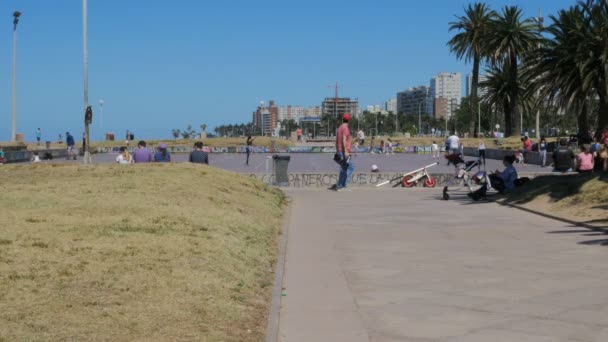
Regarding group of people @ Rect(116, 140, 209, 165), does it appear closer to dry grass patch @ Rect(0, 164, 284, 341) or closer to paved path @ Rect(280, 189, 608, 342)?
dry grass patch @ Rect(0, 164, 284, 341)

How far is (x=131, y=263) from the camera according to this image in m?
8.38

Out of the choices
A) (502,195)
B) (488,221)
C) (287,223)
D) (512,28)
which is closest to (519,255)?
(488,221)

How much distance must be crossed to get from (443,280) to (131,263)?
3677mm

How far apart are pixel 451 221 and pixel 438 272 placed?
627 cm

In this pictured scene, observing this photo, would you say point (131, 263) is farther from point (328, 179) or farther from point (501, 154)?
point (501, 154)

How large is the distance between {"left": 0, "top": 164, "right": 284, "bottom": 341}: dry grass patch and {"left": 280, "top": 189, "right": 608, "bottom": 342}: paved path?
57cm

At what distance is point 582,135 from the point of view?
32906 mm

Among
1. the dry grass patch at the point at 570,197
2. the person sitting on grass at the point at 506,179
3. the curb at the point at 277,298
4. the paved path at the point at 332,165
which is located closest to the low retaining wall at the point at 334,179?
the person sitting on grass at the point at 506,179

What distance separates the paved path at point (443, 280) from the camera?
692cm

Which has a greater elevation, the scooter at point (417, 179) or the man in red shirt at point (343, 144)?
the man in red shirt at point (343, 144)

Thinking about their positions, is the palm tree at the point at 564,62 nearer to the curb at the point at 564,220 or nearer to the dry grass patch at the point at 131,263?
the curb at the point at 564,220

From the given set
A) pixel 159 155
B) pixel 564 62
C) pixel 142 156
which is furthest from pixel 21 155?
pixel 564 62

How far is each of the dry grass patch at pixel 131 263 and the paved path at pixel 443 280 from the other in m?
0.57

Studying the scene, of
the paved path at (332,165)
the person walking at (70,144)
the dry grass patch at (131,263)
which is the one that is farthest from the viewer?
the person walking at (70,144)
